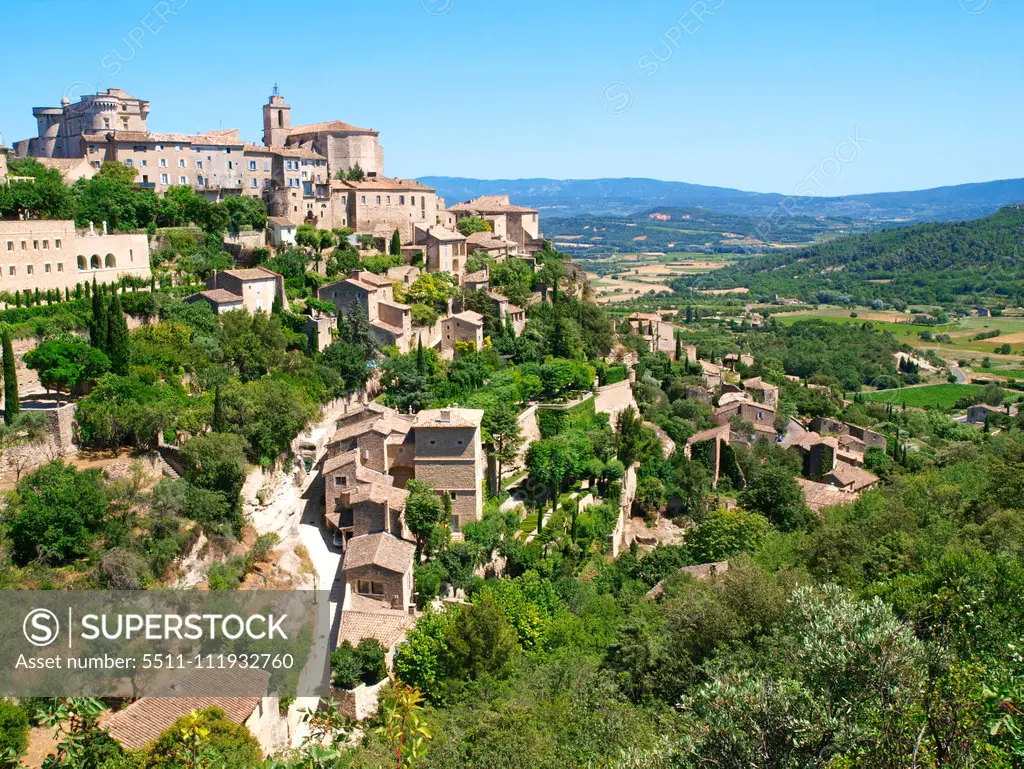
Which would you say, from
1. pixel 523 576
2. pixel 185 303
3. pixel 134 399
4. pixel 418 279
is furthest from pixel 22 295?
pixel 523 576

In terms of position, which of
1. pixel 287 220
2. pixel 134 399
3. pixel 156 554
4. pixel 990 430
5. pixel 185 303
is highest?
pixel 287 220

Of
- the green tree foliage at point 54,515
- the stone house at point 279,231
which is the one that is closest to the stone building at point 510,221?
the stone house at point 279,231

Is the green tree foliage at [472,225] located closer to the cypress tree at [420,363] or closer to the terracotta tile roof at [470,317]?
the terracotta tile roof at [470,317]

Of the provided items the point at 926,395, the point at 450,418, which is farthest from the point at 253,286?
the point at 926,395

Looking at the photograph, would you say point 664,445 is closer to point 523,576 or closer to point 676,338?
point 523,576

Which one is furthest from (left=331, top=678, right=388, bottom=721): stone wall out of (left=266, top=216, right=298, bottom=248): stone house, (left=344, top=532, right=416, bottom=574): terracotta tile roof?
(left=266, top=216, right=298, bottom=248): stone house

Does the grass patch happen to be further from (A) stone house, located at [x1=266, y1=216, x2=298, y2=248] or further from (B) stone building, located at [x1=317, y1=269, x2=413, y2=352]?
(A) stone house, located at [x1=266, y1=216, x2=298, y2=248]
